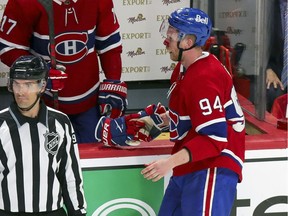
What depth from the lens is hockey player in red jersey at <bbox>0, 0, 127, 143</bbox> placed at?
273 centimetres

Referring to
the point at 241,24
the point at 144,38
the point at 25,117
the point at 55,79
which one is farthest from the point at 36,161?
the point at 144,38

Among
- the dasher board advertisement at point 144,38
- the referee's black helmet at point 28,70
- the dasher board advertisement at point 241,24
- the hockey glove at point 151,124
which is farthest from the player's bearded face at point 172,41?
the dasher board advertisement at point 144,38

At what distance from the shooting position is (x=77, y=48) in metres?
2.81

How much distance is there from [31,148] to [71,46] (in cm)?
78

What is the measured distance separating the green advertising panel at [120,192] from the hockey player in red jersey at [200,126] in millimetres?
232

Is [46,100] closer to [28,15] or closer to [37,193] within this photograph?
[28,15]

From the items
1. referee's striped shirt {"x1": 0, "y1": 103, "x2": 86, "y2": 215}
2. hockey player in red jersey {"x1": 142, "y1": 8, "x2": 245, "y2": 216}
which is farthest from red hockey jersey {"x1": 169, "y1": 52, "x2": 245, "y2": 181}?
referee's striped shirt {"x1": 0, "y1": 103, "x2": 86, "y2": 215}

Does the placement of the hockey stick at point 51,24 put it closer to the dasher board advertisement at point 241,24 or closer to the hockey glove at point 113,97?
the hockey glove at point 113,97

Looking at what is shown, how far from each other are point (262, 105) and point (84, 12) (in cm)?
94

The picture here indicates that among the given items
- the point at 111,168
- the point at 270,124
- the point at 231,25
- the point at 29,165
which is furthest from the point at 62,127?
the point at 231,25

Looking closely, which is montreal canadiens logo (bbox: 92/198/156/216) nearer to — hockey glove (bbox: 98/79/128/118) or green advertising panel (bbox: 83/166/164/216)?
green advertising panel (bbox: 83/166/164/216)

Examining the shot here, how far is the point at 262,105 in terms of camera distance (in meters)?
3.08

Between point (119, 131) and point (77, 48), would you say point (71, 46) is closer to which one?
point (77, 48)

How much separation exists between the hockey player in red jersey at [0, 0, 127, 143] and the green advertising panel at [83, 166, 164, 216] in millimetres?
367
